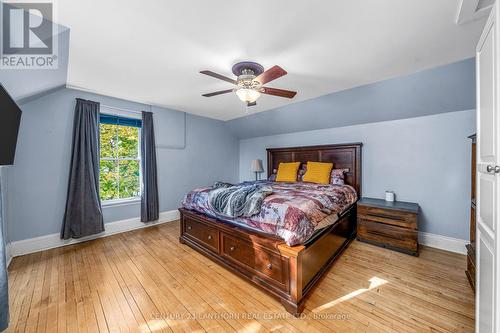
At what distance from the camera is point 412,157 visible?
3.07 m

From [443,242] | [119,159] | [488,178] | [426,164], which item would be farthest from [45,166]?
[443,242]

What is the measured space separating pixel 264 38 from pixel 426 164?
304 cm

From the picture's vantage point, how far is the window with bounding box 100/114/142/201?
3.48 metres

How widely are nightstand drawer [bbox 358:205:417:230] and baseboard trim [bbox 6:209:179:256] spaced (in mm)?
3769

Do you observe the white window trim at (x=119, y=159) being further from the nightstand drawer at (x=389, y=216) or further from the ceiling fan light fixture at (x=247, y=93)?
the nightstand drawer at (x=389, y=216)

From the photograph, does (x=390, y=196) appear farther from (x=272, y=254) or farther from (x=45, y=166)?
(x=45, y=166)

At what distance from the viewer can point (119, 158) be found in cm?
365

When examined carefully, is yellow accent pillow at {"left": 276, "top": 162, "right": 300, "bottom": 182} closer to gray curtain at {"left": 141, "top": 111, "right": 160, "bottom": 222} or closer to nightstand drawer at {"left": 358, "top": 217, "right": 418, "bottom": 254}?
nightstand drawer at {"left": 358, "top": 217, "right": 418, "bottom": 254}

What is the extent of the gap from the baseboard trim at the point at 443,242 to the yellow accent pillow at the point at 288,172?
86.2 inches

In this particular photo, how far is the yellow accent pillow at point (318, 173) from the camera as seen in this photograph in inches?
143

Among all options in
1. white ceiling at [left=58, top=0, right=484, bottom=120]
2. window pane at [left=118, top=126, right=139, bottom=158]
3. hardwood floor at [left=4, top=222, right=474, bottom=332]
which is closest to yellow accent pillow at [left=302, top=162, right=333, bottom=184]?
hardwood floor at [left=4, top=222, right=474, bottom=332]

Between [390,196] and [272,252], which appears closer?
[272,252]

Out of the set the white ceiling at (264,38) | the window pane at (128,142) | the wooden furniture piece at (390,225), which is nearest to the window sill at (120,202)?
the window pane at (128,142)

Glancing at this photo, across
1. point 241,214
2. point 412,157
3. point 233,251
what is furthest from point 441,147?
point 233,251
